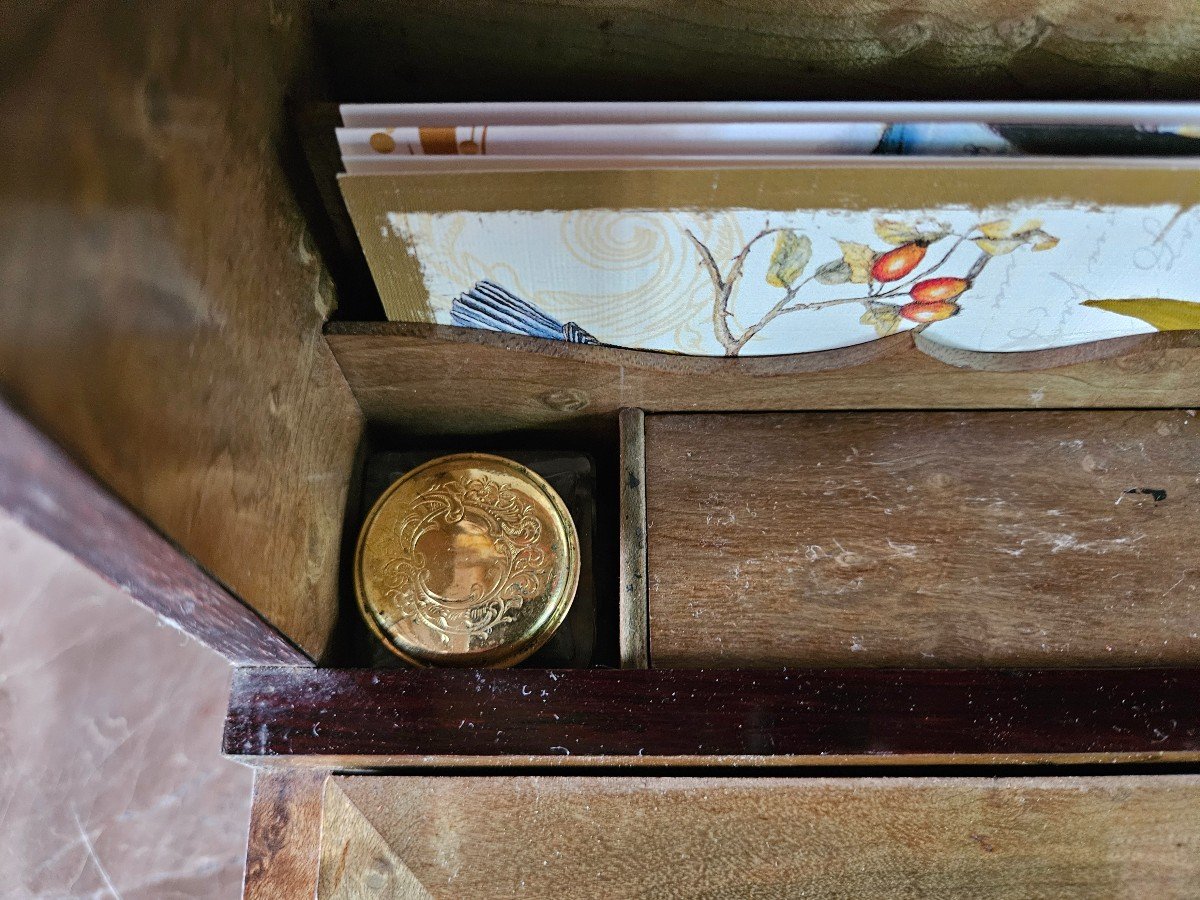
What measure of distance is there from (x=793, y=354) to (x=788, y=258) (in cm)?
Answer: 14

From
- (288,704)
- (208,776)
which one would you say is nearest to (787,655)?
(288,704)

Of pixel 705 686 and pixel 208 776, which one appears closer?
pixel 705 686

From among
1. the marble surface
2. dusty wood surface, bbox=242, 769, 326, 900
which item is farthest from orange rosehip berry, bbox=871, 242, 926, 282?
the marble surface

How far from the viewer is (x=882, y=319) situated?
2.24 feet

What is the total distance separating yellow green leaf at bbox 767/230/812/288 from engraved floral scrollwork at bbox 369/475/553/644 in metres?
0.30

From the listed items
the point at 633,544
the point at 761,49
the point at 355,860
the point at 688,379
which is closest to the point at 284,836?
the point at 355,860

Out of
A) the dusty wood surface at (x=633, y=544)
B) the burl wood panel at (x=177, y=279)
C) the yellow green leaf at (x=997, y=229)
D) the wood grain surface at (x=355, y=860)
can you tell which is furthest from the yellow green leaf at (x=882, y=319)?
the wood grain surface at (x=355, y=860)

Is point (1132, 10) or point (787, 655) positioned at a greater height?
point (1132, 10)

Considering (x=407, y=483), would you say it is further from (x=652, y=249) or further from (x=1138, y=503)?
(x=1138, y=503)

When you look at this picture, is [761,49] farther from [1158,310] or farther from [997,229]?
[1158,310]

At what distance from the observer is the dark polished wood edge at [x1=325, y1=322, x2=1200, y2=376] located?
695 millimetres

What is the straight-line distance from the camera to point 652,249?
0.60m

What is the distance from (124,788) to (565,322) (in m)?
0.78

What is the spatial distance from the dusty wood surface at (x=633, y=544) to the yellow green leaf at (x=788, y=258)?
20 centimetres
